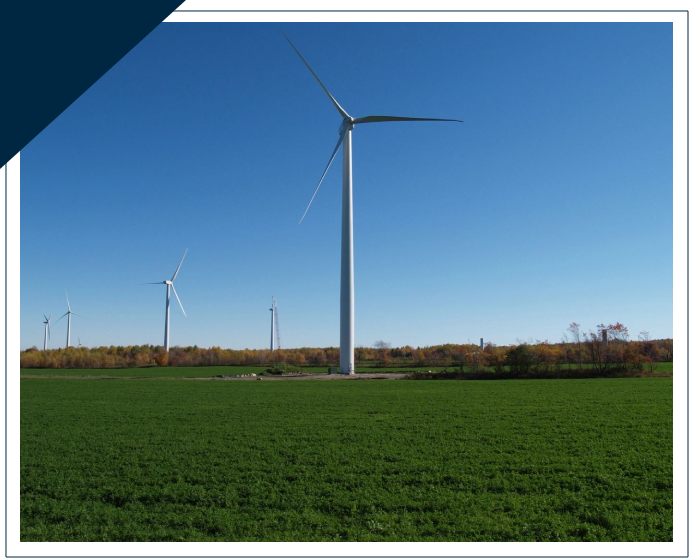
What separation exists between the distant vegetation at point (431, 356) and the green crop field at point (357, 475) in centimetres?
2164

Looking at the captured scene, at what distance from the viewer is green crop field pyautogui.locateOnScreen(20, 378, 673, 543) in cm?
675

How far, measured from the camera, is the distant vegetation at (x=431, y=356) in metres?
38.9

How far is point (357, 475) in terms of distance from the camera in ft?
30.5

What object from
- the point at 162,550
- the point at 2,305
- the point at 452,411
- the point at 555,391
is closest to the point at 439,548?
the point at 162,550

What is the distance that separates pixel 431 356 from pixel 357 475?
4884 centimetres

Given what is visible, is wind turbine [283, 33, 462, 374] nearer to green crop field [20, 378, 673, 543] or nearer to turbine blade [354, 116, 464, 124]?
turbine blade [354, 116, 464, 124]

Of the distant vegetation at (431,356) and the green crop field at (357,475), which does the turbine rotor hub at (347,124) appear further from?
the green crop field at (357,475)

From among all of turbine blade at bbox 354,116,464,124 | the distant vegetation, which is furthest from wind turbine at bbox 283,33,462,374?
the distant vegetation

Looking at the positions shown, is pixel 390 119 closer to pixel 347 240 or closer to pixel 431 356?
pixel 347 240

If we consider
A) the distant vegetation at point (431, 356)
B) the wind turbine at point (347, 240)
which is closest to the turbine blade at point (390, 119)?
the wind turbine at point (347, 240)

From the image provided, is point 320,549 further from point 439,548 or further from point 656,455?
point 656,455

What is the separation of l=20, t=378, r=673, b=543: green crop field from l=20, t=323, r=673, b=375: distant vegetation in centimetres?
2164

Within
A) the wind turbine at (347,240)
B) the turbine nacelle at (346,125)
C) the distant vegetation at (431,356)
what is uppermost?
the turbine nacelle at (346,125)

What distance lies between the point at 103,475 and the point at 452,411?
40.9 ft
